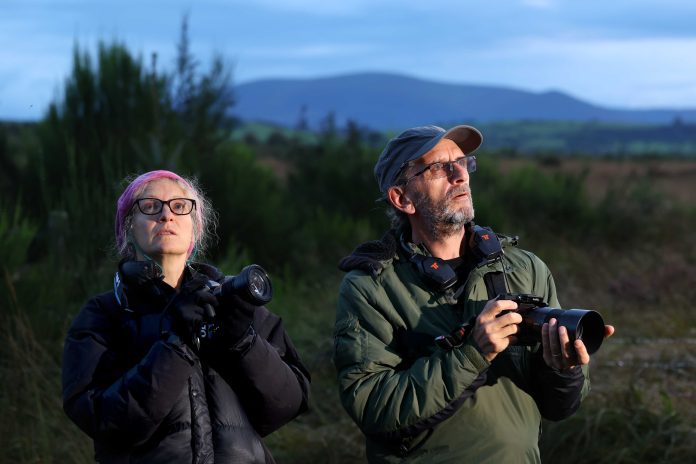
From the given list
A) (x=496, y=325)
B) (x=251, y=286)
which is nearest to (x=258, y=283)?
(x=251, y=286)

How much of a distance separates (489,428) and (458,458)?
0.42 ft

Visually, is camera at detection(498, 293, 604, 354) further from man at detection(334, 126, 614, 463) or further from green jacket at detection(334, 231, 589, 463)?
green jacket at detection(334, 231, 589, 463)

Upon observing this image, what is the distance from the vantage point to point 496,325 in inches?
121

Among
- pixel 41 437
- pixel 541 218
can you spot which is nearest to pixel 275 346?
pixel 41 437

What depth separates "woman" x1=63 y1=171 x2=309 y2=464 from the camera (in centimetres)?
298

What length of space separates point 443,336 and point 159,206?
3.09 feet

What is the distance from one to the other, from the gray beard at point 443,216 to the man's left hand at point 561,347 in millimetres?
550

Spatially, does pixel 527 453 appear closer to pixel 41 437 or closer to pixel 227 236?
pixel 41 437

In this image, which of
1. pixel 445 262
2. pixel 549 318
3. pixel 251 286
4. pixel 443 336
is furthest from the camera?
pixel 445 262

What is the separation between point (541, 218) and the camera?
47.6 feet

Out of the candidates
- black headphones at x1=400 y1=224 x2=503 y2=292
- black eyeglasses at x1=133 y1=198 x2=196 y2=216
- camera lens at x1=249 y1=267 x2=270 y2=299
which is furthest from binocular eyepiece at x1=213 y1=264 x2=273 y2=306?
black headphones at x1=400 y1=224 x2=503 y2=292

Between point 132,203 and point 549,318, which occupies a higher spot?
point 132,203

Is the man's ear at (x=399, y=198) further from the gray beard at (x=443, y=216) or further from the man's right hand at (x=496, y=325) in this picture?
the man's right hand at (x=496, y=325)

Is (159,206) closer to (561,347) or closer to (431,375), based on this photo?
(431,375)
